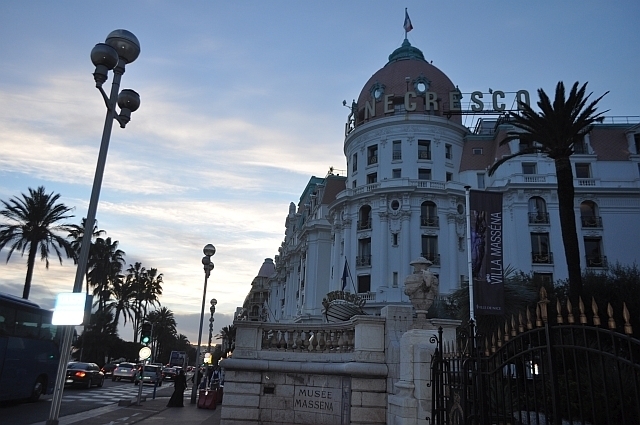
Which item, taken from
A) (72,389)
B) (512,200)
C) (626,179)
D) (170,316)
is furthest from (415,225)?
(170,316)

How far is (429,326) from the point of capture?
11414mm

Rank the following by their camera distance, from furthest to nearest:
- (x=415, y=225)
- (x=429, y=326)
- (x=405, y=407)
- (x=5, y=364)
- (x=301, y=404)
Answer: (x=415, y=225), (x=5, y=364), (x=301, y=404), (x=429, y=326), (x=405, y=407)

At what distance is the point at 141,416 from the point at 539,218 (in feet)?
108

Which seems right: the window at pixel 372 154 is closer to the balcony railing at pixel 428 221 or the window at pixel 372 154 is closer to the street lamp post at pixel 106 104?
the balcony railing at pixel 428 221

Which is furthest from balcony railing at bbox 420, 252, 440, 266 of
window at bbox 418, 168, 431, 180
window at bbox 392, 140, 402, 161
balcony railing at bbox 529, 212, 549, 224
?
window at bbox 392, 140, 402, 161

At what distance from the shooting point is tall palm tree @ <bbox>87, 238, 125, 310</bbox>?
186 feet

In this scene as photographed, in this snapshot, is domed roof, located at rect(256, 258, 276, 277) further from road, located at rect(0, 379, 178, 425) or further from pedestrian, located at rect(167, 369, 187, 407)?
pedestrian, located at rect(167, 369, 187, 407)

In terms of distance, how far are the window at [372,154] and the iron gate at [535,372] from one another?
3259cm

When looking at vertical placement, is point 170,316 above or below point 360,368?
above

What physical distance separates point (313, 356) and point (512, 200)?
3094 centimetres

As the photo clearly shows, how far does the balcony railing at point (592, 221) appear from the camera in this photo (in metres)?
38.7

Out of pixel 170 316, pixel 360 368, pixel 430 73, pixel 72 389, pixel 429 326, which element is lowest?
pixel 72 389

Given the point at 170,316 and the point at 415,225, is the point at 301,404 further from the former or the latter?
the point at 170,316

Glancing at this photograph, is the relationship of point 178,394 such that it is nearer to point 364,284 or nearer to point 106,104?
point 106,104
